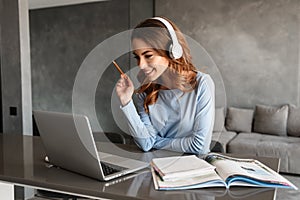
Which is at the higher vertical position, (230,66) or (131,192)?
(230,66)

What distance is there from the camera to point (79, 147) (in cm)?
103

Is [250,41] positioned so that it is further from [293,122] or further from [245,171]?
[245,171]

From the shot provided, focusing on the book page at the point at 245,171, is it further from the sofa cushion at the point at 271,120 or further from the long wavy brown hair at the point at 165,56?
the sofa cushion at the point at 271,120

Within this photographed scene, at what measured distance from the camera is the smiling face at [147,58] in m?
1.25

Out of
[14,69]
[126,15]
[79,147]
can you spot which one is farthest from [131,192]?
[126,15]

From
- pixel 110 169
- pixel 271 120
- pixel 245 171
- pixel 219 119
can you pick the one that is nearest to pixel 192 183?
pixel 245 171

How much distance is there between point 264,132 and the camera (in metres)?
4.41

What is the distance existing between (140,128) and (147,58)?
341 mm

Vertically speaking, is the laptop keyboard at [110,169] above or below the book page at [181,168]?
below

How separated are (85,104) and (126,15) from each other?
1636 mm

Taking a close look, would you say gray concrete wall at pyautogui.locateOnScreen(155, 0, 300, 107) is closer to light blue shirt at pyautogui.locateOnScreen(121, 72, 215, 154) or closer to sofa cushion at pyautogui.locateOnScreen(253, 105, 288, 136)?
sofa cushion at pyautogui.locateOnScreen(253, 105, 288, 136)

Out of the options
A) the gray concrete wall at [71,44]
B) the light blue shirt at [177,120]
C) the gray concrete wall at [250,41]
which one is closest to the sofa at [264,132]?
the gray concrete wall at [250,41]

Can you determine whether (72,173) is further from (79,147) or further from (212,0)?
(212,0)

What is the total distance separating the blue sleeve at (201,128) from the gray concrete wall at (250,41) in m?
3.12
